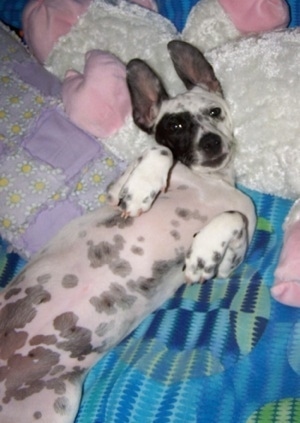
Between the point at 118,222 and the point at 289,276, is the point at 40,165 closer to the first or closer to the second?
the point at 118,222

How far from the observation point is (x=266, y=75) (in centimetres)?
306

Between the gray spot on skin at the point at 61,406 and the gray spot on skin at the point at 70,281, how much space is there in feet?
1.49

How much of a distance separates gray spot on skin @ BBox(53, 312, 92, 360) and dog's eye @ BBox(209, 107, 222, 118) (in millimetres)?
1179

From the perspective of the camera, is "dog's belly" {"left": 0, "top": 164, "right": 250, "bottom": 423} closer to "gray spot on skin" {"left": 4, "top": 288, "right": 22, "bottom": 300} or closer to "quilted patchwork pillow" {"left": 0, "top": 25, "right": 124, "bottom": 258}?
"gray spot on skin" {"left": 4, "top": 288, "right": 22, "bottom": 300}

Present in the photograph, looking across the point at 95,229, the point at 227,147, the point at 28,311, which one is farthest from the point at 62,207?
the point at 227,147

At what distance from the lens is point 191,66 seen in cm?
318

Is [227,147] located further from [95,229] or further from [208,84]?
[95,229]

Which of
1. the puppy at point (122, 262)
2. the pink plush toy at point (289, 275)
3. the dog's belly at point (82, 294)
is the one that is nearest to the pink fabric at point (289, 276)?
the pink plush toy at point (289, 275)

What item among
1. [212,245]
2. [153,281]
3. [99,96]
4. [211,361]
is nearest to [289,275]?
[212,245]

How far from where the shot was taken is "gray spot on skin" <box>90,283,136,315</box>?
2.64 meters

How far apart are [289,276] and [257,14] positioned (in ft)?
4.74

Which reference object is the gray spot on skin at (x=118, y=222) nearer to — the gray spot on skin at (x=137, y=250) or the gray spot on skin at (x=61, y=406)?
the gray spot on skin at (x=137, y=250)

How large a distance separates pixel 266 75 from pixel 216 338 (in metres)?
1.30

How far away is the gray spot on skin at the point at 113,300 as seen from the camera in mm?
2637
